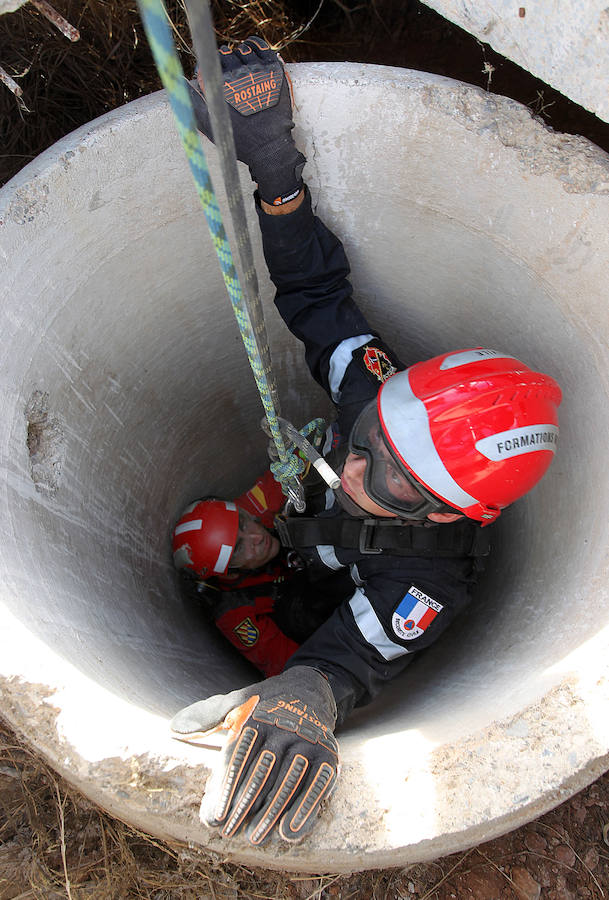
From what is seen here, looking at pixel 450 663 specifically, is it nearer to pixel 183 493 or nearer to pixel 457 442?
pixel 457 442

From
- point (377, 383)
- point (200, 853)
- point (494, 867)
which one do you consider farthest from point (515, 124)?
point (494, 867)

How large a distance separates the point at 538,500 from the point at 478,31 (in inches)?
47.6

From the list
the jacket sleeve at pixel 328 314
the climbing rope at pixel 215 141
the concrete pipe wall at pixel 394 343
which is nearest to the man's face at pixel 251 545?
the concrete pipe wall at pixel 394 343

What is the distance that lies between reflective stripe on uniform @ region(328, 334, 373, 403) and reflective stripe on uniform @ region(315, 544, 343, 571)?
48 centimetres

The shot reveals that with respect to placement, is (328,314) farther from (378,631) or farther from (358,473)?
(378,631)

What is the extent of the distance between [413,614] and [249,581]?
881mm

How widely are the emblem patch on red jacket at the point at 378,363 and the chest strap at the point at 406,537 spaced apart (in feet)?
1.37

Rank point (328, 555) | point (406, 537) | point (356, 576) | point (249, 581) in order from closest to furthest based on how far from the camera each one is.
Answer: point (406, 537) < point (356, 576) < point (328, 555) < point (249, 581)

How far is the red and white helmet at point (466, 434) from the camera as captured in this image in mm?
1486

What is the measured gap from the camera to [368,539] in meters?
1.76

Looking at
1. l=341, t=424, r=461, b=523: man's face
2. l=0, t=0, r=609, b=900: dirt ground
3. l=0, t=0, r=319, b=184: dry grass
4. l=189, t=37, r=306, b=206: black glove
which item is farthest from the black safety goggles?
l=0, t=0, r=319, b=184: dry grass

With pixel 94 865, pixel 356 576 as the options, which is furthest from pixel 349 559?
pixel 94 865

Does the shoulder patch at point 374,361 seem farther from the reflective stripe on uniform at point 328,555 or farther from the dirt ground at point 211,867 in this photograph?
the dirt ground at point 211,867

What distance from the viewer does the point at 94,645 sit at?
4.69 feet
